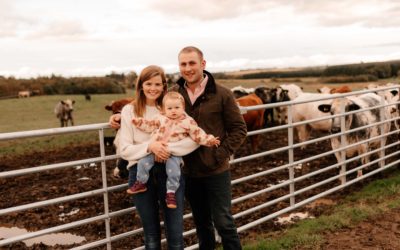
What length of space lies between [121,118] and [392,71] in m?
69.4

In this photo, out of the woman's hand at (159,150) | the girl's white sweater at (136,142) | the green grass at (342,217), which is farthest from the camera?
the green grass at (342,217)

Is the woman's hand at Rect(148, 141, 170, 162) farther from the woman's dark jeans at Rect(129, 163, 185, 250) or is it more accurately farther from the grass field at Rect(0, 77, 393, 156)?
the grass field at Rect(0, 77, 393, 156)

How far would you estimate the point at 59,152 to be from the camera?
14.9 m

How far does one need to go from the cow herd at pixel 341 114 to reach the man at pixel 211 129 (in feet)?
8.31

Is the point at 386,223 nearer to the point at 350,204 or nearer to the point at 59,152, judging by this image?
the point at 350,204

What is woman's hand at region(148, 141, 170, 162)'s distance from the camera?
10.9 feet

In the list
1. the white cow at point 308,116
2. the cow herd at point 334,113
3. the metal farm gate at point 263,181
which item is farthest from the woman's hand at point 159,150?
the white cow at point 308,116

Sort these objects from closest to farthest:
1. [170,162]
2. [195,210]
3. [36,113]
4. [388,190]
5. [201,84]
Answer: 1. [170,162]
2. [201,84]
3. [195,210]
4. [388,190]
5. [36,113]

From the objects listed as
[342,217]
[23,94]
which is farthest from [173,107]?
[23,94]

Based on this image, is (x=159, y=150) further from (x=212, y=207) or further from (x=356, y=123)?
(x=356, y=123)

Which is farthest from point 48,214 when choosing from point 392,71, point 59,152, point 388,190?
point 392,71

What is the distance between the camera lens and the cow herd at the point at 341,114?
8000 millimetres

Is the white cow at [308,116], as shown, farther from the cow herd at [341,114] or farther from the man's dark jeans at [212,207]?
the man's dark jeans at [212,207]

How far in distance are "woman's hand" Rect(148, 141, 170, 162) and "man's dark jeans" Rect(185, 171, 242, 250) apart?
0.68 m
